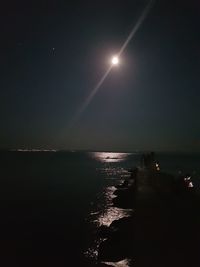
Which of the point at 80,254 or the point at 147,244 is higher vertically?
the point at 147,244

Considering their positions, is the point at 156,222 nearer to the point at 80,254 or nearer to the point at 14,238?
the point at 80,254

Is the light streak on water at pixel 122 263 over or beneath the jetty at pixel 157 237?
beneath

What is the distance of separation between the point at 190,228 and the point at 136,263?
18.2ft

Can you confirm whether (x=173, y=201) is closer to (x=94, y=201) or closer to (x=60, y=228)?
(x=60, y=228)

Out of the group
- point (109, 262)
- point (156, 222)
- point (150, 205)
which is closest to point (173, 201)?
point (150, 205)

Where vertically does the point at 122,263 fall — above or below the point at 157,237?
below

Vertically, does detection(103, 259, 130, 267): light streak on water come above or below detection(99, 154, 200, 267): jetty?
below

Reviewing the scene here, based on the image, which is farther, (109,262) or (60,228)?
(60,228)

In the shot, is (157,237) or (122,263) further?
(157,237)

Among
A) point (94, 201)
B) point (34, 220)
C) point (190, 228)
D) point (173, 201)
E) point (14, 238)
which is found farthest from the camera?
point (94, 201)

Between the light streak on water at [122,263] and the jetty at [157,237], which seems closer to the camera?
the jetty at [157,237]

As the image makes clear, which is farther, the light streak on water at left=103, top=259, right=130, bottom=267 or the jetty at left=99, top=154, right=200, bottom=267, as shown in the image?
the light streak on water at left=103, top=259, right=130, bottom=267

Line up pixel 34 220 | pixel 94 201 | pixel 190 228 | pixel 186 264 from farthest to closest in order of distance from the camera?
pixel 94 201 < pixel 34 220 < pixel 190 228 < pixel 186 264

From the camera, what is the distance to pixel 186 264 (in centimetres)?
1315
